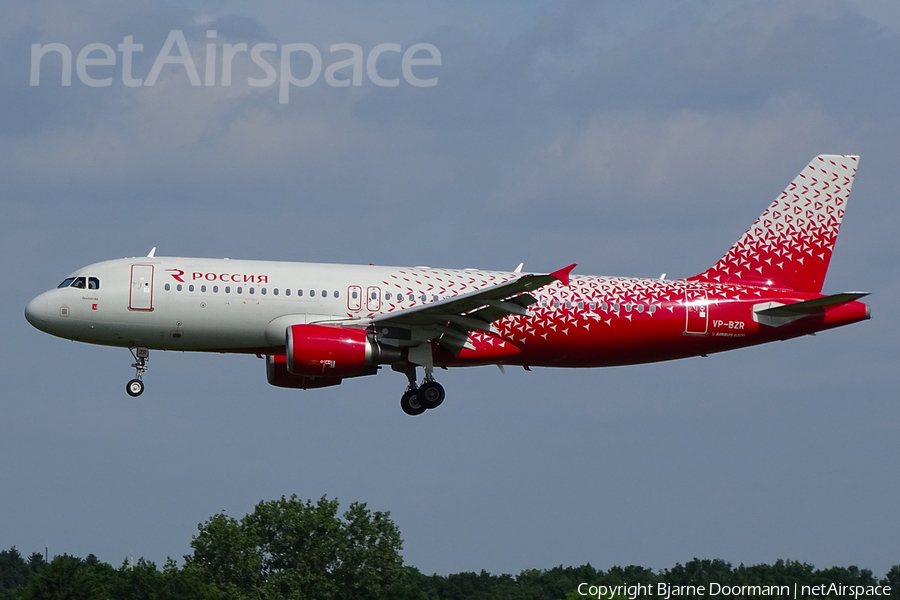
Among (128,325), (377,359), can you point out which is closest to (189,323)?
(128,325)

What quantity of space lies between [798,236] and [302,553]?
5250cm

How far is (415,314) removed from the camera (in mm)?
43562

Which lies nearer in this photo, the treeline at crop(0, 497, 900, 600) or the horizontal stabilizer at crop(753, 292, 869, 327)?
the horizontal stabilizer at crop(753, 292, 869, 327)

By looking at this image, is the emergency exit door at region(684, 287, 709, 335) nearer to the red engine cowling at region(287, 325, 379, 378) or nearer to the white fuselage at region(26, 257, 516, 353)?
the white fuselage at region(26, 257, 516, 353)

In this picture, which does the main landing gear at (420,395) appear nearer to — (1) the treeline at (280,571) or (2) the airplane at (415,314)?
(2) the airplane at (415,314)

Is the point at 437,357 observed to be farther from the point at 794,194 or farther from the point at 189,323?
the point at 794,194

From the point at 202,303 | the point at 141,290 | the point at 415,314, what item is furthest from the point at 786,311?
the point at 141,290

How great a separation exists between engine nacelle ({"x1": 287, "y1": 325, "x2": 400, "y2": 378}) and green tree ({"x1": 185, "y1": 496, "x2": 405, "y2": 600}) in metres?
→ 46.6

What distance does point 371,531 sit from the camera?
9538 centimetres

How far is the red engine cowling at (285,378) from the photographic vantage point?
47781mm

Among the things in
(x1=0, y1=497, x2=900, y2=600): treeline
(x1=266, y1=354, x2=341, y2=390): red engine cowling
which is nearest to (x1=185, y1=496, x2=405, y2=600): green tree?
(x1=0, y1=497, x2=900, y2=600): treeline

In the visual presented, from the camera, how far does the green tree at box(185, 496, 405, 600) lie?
298 ft

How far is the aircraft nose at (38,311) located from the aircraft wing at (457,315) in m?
10.1

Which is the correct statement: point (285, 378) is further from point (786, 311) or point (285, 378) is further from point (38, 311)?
point (786, 311)
